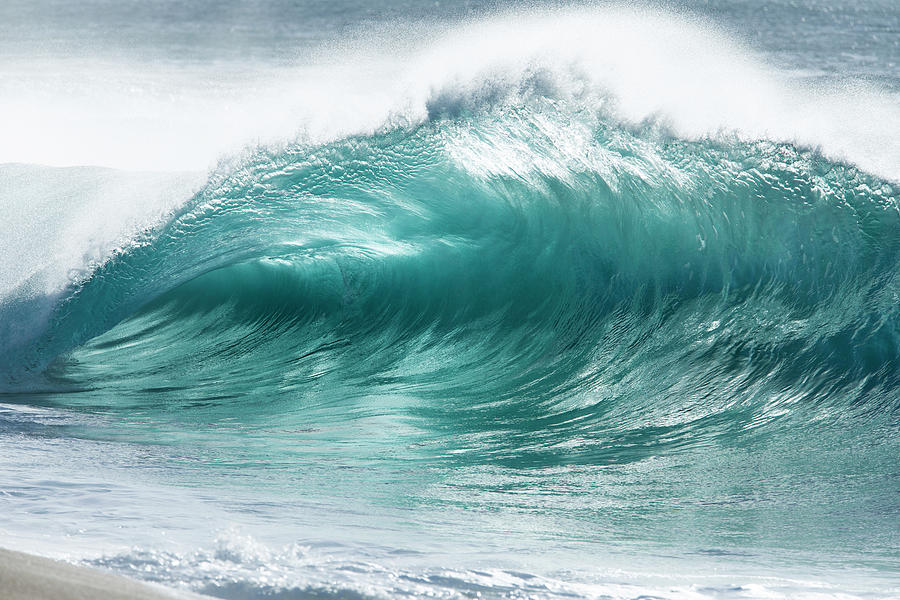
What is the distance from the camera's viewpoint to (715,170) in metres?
6.57

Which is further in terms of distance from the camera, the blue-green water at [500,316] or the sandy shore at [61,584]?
the blue-green water at [500,316]

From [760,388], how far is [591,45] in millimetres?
2984

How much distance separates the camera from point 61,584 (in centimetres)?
236

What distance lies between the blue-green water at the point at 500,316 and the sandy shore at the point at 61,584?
0.79 metres

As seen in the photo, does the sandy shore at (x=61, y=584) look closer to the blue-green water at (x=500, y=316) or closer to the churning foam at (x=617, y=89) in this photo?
the blue-green water at (x=500, y=316)

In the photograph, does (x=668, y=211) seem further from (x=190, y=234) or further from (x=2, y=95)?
(x=2, y=95)

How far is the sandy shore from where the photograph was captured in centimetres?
226

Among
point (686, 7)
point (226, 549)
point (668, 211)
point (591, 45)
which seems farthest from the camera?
point (686, 7)

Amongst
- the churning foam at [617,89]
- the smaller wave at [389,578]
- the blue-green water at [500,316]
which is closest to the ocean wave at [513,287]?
the blue-green water at [500,316]

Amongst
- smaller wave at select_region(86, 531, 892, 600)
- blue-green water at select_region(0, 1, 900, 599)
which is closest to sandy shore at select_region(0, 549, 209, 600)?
smaller wave at select_region(86, 531, 892, 600)

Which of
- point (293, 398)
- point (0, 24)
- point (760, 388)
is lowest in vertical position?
point (293, 398)

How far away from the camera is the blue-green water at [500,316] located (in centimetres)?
396

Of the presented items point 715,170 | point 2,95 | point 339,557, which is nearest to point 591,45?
point 715,170

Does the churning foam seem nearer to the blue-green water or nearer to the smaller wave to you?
the blue-green water
